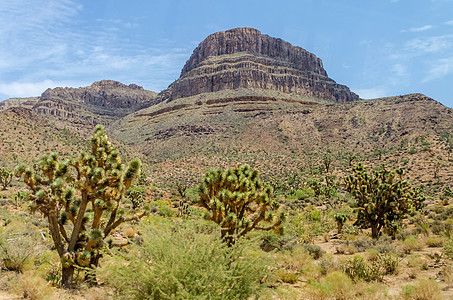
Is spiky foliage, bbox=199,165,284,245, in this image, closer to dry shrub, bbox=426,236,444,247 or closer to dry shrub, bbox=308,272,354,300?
dry shrub, bbox=308,272,354,300

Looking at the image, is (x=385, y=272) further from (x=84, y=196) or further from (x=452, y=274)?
(x=84, y=196)

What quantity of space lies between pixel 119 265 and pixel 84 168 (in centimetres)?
338

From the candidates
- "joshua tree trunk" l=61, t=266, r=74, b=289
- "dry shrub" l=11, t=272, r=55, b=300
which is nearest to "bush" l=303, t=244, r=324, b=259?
"joshua tree trunk" l=61, t=266, r=74, b=289

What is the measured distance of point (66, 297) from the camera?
27.5 feet

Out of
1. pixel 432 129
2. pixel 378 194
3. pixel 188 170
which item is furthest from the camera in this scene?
pixel 432 129

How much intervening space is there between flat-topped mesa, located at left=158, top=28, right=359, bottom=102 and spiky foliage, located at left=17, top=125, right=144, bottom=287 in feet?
370

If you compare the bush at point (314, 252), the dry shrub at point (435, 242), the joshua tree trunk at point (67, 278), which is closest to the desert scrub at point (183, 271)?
the joshua tree trunk at point (67, 278)

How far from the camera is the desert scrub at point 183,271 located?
6.33 metres

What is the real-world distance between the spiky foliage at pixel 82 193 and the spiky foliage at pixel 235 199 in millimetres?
4113

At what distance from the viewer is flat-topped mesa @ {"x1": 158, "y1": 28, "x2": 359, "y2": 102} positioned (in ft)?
410

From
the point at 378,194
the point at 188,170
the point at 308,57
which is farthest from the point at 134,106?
the point at 378,194

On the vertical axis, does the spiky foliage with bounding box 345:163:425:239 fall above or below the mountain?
below

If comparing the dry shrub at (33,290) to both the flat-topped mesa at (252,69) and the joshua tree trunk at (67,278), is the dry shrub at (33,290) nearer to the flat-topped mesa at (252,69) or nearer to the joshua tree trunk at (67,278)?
the joshua tree trunk at (67,278)

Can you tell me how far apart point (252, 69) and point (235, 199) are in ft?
384
